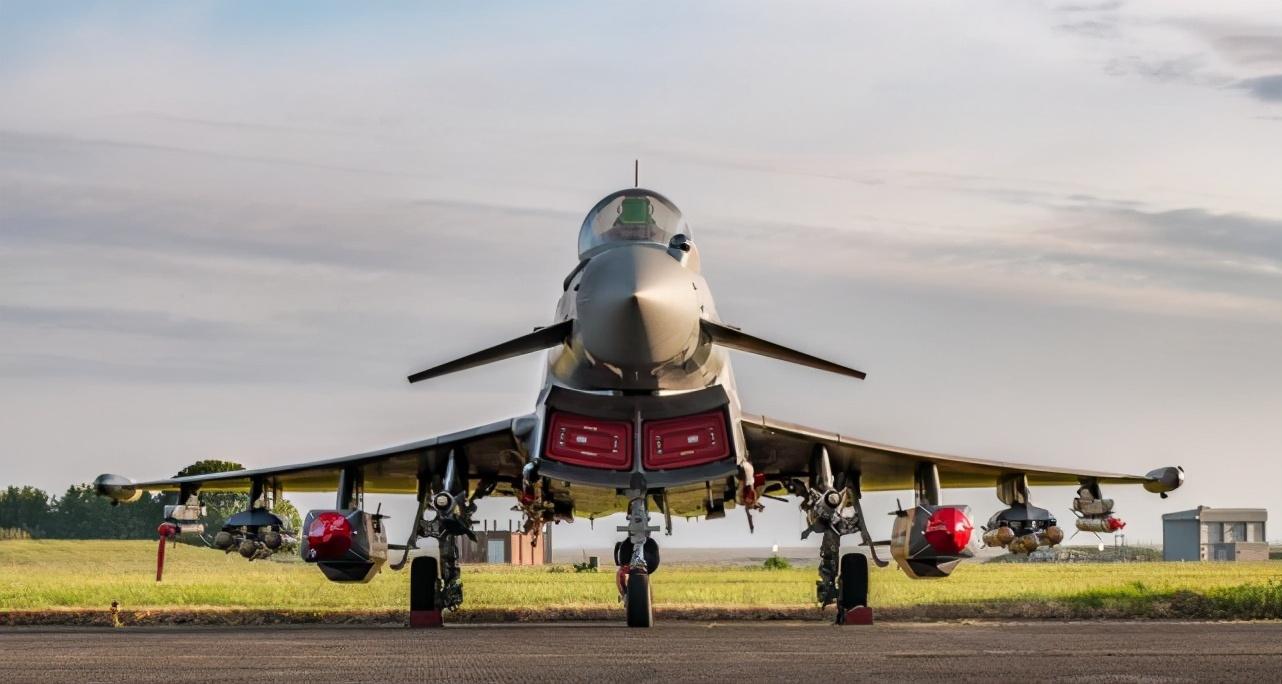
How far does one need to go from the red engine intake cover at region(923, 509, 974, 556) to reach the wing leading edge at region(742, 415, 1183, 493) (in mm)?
1696

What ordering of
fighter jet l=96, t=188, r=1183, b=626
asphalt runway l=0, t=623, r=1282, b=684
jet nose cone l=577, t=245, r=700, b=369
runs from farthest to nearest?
1. fighter jet l=96, t=188, r=1183, b=626
2. jet nose cone l=577, t=245, r=700, b=369
3. asphalt runway l=0, t=623, r=1282, b=684

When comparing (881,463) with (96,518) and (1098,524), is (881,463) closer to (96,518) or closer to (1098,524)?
(1098,524)

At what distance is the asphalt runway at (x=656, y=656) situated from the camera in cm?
960

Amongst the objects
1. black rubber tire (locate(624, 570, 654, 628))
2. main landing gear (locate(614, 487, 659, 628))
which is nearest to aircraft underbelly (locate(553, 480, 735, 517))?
main landing gear (locate(614, 487, 659, 628))

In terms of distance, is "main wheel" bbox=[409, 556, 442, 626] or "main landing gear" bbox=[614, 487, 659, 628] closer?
"main landing gear" bbox=[614, 487, 659, 628]

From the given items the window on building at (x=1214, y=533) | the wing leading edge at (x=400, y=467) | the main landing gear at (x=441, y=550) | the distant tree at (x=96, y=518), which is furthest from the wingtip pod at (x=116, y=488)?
the distant tree at (x=96, y=518)

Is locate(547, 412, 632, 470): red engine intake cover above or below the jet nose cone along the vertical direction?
below

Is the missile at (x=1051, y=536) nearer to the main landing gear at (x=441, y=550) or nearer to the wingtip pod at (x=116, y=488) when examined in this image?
the main landing gear at (x=441, y=550)

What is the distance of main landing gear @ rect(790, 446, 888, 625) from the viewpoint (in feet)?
64.2

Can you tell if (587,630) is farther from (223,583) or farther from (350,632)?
(223,583)

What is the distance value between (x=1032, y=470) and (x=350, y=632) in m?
10.1

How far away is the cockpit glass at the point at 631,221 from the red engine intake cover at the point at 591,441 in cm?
202

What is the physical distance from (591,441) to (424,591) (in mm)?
4610

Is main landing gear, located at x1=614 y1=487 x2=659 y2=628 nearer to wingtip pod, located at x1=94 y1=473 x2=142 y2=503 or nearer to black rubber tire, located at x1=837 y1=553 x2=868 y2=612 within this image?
black rubber tire, located at x1=837 y1=553 x2=868 y2=612
